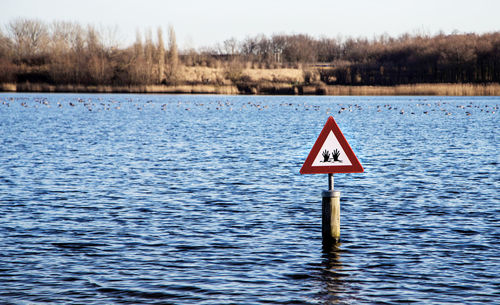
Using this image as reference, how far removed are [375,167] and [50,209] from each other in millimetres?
12450

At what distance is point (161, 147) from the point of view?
100ft

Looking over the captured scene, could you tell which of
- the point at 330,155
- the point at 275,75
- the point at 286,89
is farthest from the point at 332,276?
the point at 275,75

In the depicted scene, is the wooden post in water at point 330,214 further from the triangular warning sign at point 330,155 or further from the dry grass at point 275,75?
the dry grass at point 275,75

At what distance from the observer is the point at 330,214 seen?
10.6 m

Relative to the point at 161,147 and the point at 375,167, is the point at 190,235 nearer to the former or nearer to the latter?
the point at 375,167

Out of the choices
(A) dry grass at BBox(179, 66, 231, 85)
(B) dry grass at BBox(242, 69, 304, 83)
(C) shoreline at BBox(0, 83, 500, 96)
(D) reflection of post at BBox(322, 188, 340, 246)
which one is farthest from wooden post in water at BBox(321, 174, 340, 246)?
(B) dry grass at BBox(242, 69, 304, 83)

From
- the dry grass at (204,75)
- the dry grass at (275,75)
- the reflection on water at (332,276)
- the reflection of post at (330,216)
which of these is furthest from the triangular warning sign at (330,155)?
the dry grass at (275,75)

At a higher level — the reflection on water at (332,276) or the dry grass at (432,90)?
the dry grass at (432,90)

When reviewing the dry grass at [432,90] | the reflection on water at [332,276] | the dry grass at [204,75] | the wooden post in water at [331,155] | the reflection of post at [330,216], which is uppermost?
the dry grass at [204,75]

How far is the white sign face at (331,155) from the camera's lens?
985cm

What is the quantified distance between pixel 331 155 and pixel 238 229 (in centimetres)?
346

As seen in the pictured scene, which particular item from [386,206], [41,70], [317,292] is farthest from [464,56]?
[317,292]

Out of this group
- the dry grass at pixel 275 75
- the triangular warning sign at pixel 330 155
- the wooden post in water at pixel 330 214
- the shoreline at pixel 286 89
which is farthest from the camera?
the dry grass at pixel 275 75

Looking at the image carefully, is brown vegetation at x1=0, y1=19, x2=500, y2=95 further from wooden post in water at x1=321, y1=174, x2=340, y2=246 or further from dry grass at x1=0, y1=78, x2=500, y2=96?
wooden post in water at x1=321, y1=174, x2=340, y2=246
